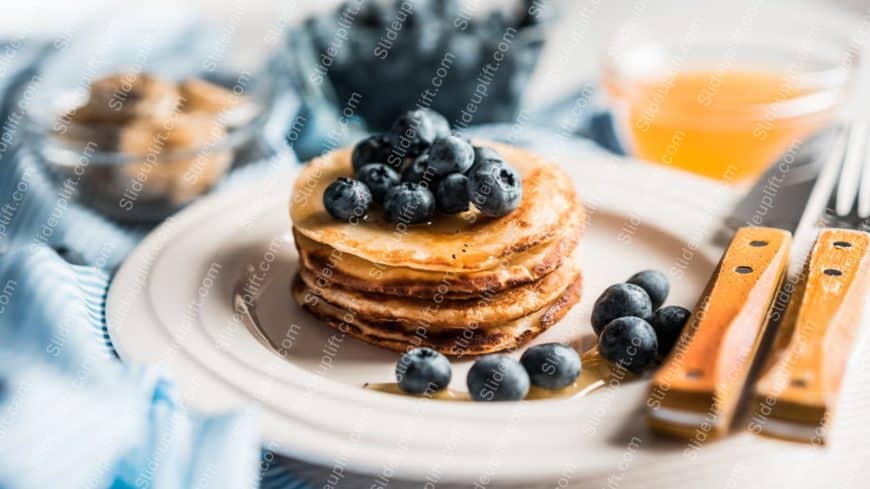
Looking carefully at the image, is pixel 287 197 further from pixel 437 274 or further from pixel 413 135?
pixel 437 274

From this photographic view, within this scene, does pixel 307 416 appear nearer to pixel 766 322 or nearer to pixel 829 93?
pixel 766 322

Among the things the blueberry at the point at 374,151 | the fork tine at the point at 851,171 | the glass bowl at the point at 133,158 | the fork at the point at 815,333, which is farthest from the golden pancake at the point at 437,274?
the glass bowl at the point at 133,158

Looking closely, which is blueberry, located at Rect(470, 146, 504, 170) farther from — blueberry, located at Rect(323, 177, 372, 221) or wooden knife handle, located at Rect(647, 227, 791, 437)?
wooden knife handle, located at Rect(647, 227, 791, 437)

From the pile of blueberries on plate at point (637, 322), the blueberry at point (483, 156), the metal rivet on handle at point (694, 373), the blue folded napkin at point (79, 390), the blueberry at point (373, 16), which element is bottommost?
the blue folded napkin at point (79, 390)

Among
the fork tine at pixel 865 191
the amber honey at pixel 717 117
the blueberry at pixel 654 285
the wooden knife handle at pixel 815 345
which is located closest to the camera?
the wooden knife handle at pixel 815 345

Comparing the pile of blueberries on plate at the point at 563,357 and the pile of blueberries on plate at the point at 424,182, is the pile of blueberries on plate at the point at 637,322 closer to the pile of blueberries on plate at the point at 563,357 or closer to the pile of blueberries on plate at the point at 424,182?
the pile of blueberries on plate at the point at 563,357
